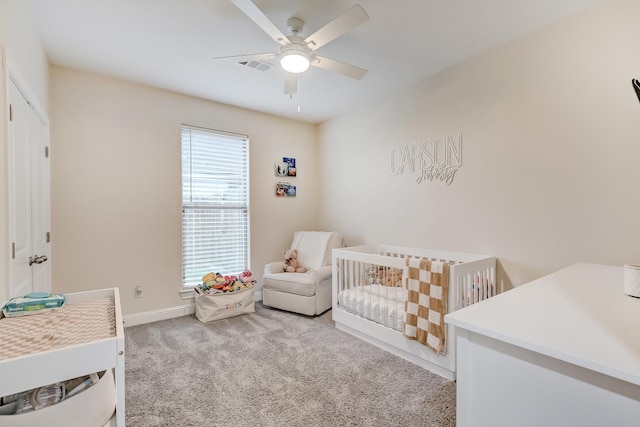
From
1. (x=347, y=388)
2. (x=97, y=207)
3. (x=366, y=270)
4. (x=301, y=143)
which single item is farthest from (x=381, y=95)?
(x=97, y=207)

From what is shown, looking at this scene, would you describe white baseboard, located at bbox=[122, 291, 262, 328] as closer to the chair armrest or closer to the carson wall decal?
the chair armrest

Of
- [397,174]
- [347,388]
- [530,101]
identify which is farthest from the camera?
[397,174]

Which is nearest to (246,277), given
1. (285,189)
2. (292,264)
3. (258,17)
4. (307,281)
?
(292,264)

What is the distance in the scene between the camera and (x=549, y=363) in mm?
776

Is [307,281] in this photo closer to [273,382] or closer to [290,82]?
[273,382]

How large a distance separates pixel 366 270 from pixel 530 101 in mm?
1960

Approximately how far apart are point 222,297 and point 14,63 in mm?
2448

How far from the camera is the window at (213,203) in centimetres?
342

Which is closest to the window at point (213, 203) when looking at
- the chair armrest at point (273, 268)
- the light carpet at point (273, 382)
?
the chair armrest at point (273, 268)

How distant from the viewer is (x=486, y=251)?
2.51 m

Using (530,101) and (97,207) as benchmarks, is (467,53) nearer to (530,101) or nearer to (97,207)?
(530,101)

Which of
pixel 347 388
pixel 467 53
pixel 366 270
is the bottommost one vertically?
pixel 347 388

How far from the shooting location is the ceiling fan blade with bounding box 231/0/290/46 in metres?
1.55

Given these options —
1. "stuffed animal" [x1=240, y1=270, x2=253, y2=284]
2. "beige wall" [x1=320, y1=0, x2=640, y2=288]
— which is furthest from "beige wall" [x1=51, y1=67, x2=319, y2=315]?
"beige wall" [x1=320, y1=0, x2=640, y2=288]
